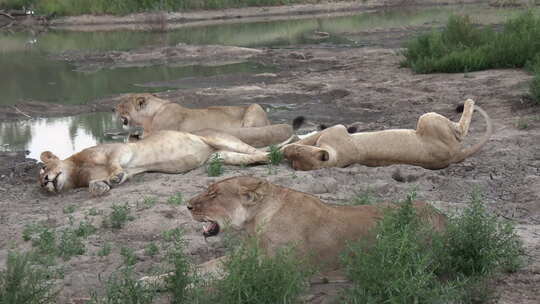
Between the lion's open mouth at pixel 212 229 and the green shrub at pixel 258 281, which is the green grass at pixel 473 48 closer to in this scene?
the lion's open mouth at pixel 212 229

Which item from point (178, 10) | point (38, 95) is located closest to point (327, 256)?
point (38, 95)

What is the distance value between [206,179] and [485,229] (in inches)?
146

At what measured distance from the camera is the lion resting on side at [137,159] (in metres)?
8.08

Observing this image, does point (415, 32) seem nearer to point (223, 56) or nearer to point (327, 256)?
point (223, 56)

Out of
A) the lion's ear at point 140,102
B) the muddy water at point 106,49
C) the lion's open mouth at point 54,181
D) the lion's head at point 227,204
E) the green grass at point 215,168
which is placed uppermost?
the lion's head at point 227,204

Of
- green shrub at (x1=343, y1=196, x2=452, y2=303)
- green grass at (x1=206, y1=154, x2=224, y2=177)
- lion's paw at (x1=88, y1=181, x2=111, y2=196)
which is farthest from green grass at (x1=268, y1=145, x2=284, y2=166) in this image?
green shrub at (x1=343, y1=196, x2=452, y2=303)

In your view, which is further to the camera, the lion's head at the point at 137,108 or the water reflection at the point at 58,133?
the water reflection at the point at 58,133

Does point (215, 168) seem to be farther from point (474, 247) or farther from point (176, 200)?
point (474, 247)

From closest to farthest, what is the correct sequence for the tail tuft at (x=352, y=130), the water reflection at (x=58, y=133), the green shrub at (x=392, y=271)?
the green shrub at (x=392, y=271)
the tail tuft at (x=352, y=130)
the water reflection at (x=58, y=133)

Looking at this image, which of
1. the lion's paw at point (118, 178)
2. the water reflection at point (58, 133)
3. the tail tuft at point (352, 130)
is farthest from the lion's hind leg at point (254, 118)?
the water reflection at point (58, 133)

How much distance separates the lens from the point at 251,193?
486cm

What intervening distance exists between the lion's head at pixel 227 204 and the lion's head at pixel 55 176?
11.8 feet

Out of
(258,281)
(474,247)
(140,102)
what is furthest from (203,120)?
(258,281)

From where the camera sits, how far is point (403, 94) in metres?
13.0
